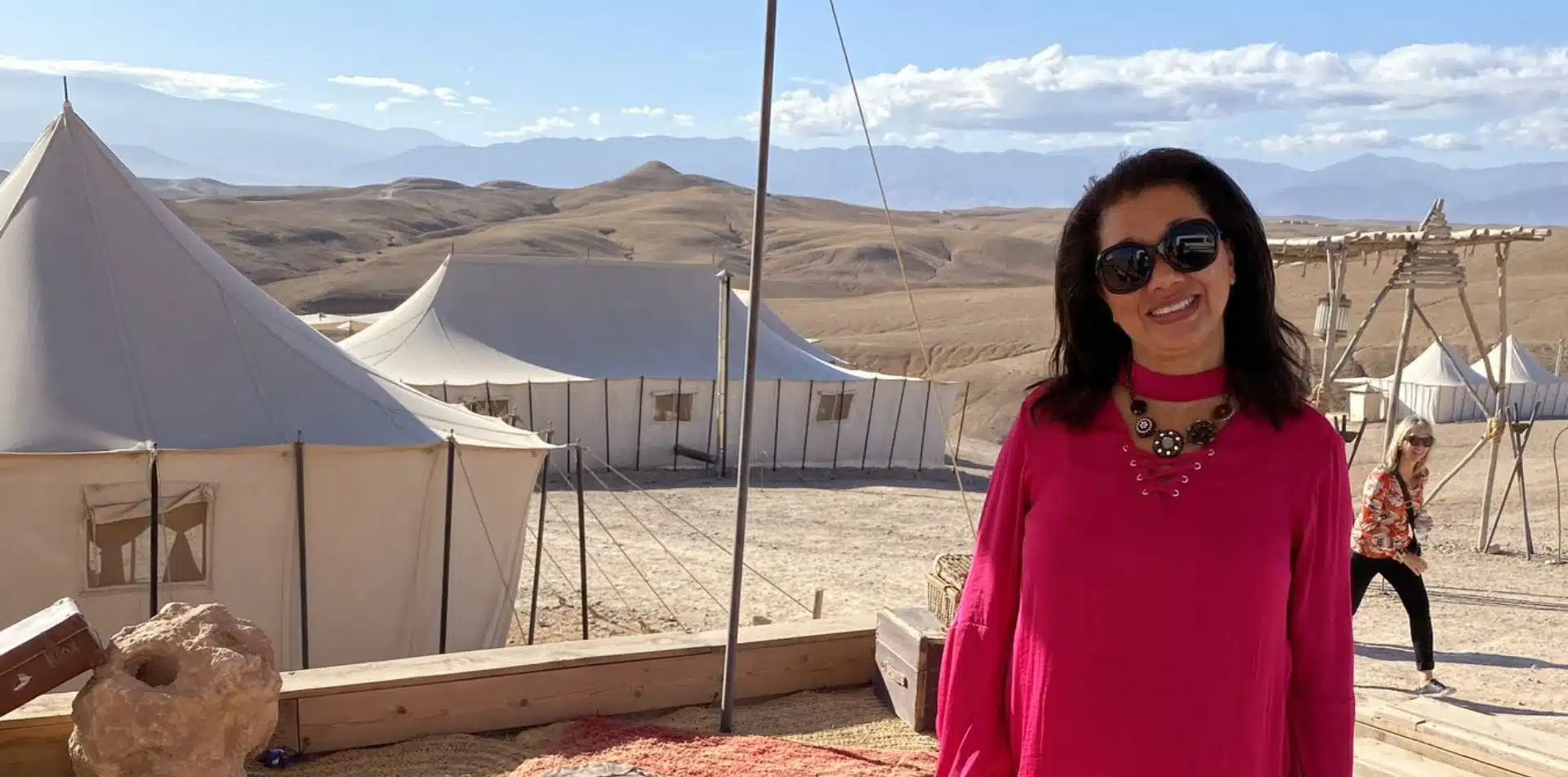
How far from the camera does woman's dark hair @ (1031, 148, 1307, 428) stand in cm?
170

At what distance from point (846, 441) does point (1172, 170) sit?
16610mm

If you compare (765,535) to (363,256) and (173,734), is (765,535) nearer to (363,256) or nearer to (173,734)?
(173,734)

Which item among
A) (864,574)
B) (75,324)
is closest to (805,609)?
(864,574)

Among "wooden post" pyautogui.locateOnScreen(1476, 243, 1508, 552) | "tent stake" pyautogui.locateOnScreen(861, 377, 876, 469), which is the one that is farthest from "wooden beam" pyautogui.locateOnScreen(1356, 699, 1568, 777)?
"tent stake" pyautogui.locateOnScreen(861, 377, 876, 469)

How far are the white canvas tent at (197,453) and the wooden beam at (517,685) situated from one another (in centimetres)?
251

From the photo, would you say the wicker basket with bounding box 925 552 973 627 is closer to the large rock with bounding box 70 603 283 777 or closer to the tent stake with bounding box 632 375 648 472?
the large rock with bounding box 70 603 283 777

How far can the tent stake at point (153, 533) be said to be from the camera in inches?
235

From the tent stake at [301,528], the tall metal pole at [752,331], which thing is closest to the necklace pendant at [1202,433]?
Answer: the tall metal pole at [752,331]

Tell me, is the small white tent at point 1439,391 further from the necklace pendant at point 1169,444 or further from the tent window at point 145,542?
the necklace pendant at point 1169,444

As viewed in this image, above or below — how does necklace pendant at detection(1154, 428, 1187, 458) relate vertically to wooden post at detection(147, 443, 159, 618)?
above

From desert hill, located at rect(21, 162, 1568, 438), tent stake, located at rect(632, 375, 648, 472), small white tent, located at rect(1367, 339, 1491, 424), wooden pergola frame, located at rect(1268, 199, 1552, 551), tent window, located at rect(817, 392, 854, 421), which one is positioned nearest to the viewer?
wooden pergola frame, located at rect(1268, 199, 1552, 551)

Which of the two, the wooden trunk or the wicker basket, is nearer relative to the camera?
the wooden trunk

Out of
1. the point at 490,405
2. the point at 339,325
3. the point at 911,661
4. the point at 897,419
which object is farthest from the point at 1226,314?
the point at 339,325

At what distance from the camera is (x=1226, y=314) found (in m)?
1.77
